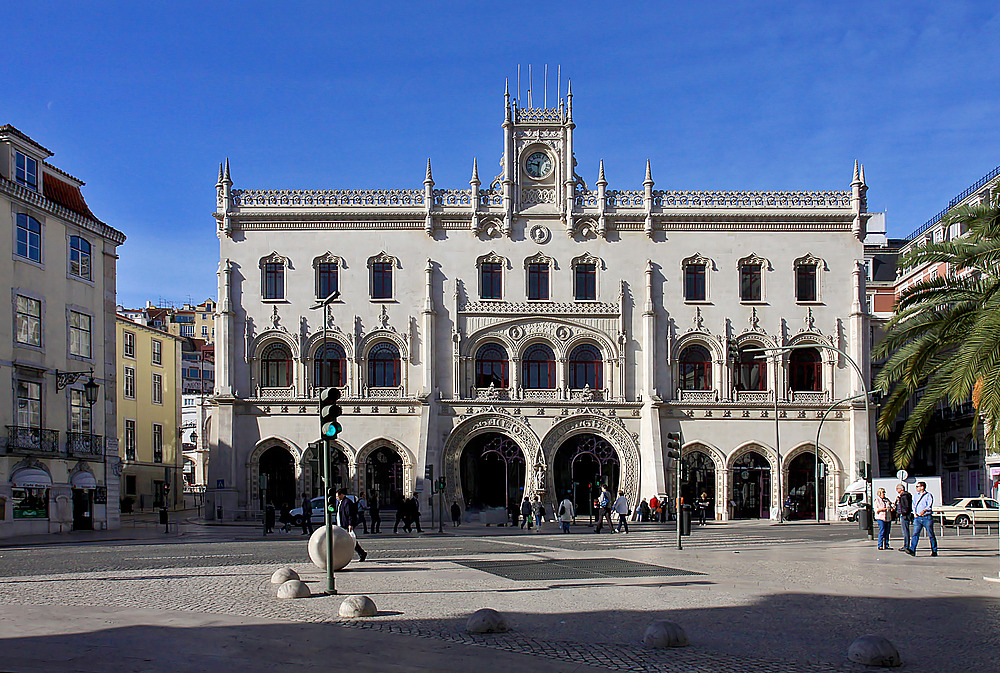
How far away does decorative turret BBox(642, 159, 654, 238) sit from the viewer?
52.8m

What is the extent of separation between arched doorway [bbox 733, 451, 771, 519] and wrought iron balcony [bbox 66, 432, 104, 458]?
94.4 feet

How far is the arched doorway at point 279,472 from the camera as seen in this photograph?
51375mm

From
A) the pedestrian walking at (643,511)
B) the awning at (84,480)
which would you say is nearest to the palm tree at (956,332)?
the pedestrian walking at (643,511)

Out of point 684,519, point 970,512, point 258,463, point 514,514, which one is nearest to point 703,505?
point 514,514

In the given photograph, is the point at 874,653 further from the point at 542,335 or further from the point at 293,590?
the point at 542,335

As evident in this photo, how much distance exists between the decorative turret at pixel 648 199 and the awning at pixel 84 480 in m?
27.6

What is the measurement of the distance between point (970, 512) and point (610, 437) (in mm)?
15959

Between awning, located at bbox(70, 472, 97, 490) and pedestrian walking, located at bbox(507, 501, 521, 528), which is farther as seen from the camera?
pedestrian walking, located at bbox(507, 501, 521, 528)

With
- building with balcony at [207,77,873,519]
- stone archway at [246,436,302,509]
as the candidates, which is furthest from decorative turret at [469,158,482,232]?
stone archway at [246,436,302,509]

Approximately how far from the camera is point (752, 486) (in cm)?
5241

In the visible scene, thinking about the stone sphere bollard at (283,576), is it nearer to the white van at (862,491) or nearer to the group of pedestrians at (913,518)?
the group of pedestrians at (913,518)

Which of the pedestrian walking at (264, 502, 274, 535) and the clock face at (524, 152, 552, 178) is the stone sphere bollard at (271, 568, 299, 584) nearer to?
the pedestrian walking at (264, 502, 274, 535)

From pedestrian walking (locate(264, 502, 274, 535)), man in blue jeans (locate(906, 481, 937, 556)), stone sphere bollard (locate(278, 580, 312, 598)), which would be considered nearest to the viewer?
stone sphere bollard (locate(278, 580, 312, 598))

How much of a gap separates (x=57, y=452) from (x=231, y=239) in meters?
14.9
